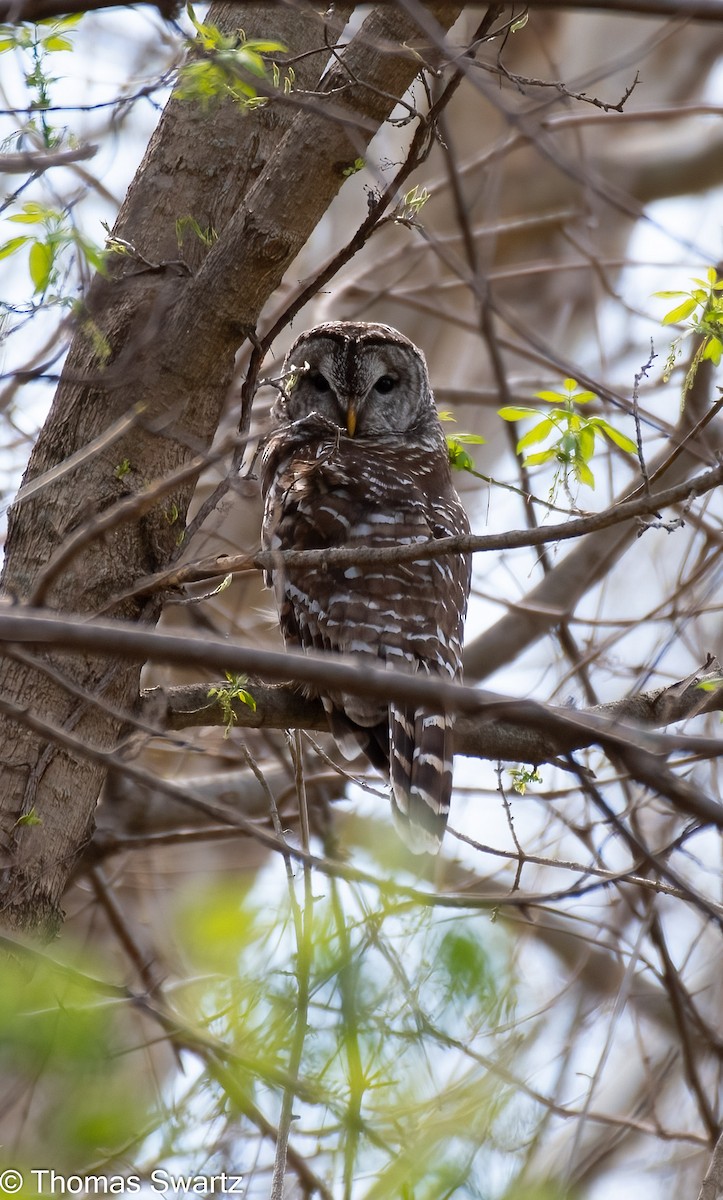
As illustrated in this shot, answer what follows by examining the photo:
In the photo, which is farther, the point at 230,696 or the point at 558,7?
the point at 230,696

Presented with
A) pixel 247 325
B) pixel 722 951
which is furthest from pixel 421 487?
pixel 722 951

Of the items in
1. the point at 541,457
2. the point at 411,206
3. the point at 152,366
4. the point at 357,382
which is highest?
the point at 357,382

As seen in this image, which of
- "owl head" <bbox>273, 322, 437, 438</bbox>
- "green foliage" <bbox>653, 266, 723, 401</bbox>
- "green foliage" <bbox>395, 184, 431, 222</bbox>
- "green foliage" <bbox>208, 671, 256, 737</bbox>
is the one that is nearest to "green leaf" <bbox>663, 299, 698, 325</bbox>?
"green foliage" <bbox>653, 266, 723, 401</bbox>

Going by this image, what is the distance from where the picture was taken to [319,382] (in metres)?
5.11

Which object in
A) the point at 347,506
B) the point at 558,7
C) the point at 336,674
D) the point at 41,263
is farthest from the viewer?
the point at 347,506

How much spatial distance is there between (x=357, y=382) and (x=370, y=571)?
4.67 ft

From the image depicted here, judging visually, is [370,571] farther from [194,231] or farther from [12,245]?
[12,245]

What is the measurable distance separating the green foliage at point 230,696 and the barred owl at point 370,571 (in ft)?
0.95

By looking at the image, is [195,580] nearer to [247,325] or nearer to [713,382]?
[247,325]

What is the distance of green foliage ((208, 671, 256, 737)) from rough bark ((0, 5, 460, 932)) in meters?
0.22

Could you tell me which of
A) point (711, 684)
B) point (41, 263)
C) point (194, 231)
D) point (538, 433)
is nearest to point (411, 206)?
point (194, 231)

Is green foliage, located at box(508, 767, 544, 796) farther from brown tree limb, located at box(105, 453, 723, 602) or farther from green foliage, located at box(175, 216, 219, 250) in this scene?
green foliage, located at box(175, 216, 219, 250)

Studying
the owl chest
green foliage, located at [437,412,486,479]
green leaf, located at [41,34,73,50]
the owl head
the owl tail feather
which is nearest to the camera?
green leaf, located at [41,34,73,50]

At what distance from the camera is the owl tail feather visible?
137 inches
